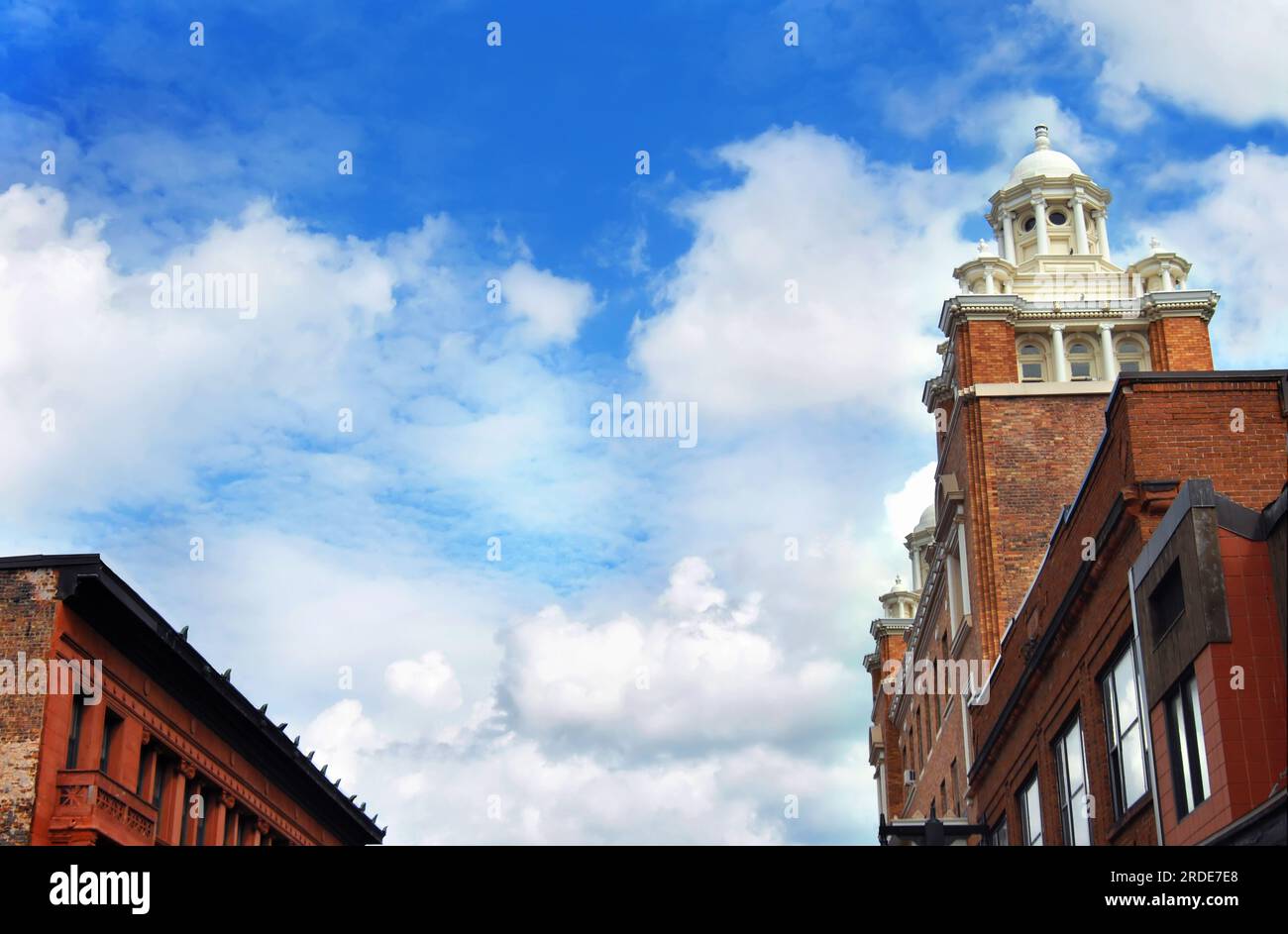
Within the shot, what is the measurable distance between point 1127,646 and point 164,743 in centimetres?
2320

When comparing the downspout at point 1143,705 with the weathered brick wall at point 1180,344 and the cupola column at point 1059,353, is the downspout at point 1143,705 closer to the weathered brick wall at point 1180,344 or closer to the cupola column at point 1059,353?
the cupola column at point 1059,353

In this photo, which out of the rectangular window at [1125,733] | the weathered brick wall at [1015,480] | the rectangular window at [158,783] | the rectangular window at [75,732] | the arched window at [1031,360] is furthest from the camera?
the arched window at [1031,360]

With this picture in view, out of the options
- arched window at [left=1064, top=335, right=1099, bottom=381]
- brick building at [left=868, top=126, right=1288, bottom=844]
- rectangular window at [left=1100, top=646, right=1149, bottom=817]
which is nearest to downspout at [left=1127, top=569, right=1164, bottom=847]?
brick building at [left=868, top=126, right=1288, bottom=844]

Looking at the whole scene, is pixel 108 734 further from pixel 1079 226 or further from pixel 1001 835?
pixel 1079 226

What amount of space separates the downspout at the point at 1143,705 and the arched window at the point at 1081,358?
1166 inches

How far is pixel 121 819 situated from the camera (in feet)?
105

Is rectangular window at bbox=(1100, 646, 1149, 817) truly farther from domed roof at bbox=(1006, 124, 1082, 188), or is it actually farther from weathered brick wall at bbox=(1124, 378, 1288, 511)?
domed roof at bbox=(1006, 124, 1082, 188)

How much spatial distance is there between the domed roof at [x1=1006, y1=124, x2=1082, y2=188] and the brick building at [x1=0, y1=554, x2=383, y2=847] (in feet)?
115

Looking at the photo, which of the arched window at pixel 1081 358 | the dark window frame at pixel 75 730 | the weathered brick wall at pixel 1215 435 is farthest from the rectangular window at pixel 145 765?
the arched window at pixel 1081 358

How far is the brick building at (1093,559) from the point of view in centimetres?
1911

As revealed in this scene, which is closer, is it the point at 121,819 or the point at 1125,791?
the point at 1125,791

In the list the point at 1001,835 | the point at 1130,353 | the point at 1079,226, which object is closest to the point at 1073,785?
the point at 1001,835

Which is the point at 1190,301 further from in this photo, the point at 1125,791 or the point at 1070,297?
the point at 1125,791
